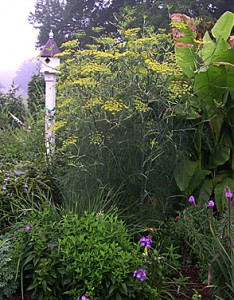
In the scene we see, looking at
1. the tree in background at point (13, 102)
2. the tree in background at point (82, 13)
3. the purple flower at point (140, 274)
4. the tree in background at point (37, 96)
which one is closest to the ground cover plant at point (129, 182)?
the purple flower at point (140, 274)

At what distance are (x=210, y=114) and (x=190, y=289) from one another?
1615 mm

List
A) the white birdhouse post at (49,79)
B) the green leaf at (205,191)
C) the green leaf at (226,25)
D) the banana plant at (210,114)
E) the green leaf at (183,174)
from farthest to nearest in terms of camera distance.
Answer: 1. the white birdhouse post at (49,79)
2. the green leaf at (226,25)
3. the green leaf at (205,191)
4. the banana plant at (210,114)
5. the green leaf at (183,174)

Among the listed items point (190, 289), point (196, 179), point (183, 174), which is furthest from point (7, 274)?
point (196, 179)

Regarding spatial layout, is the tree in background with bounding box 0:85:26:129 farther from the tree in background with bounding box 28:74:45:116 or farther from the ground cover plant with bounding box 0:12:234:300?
the ground cover plant with bounding box 0:12:234:300

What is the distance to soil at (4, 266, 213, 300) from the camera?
2.72 m

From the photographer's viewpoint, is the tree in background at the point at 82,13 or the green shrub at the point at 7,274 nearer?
the green shrub at the point at 7,274

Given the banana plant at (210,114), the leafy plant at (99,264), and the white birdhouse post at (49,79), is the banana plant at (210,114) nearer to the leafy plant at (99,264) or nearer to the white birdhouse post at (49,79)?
the leafy plant at (99,264)

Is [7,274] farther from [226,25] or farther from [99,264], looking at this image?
[226,25]

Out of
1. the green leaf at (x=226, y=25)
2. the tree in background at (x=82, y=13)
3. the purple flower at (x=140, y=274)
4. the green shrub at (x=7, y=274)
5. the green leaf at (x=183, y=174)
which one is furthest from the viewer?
the tree in background at (x=82, y=13)

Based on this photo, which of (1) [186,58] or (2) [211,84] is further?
(1) [186,58]

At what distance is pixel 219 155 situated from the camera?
394 cm

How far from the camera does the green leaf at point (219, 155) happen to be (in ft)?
12.8

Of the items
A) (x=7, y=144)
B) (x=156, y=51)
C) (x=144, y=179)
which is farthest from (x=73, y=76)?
(x=7, y=144)

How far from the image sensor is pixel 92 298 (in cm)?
239
